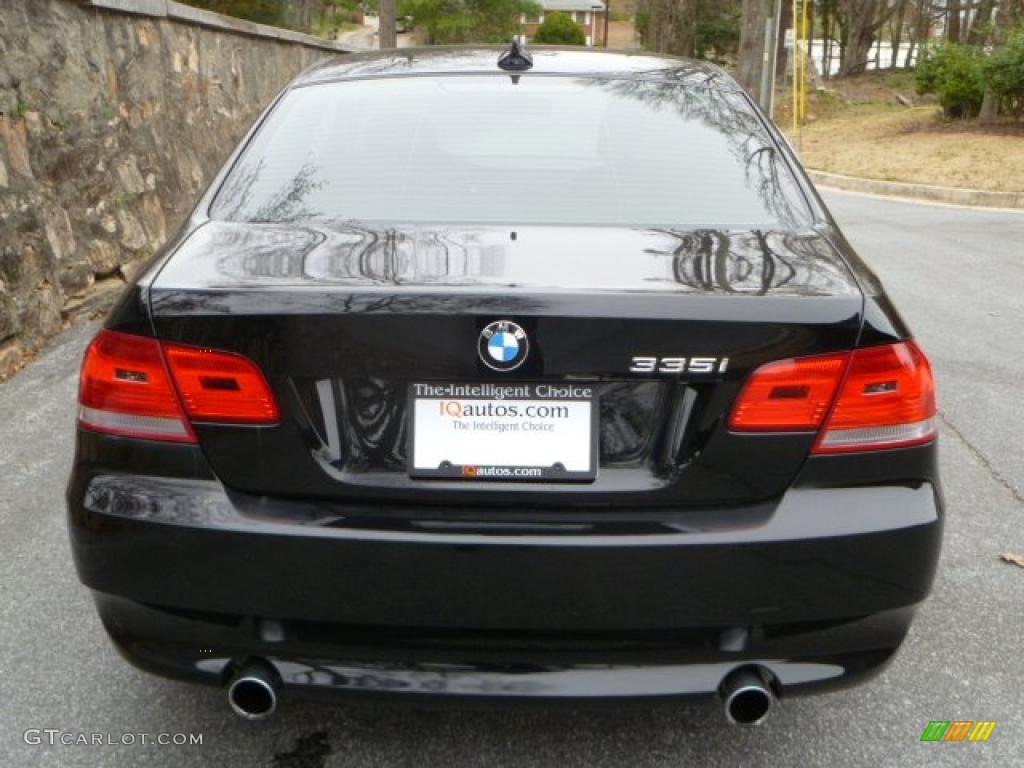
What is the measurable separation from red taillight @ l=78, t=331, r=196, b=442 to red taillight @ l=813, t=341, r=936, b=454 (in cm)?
126

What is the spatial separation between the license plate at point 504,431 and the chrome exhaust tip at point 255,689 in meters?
0.51

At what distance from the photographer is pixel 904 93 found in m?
33.1

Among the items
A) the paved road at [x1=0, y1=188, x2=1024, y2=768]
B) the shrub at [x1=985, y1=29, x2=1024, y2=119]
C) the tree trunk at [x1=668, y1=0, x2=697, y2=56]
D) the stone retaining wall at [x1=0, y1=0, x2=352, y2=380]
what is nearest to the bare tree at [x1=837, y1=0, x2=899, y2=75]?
the tree trunk at [x1=668, y1=0, x2=697, y2=56]

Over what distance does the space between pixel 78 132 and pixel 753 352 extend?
233 inches

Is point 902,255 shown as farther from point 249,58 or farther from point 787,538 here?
point 787,538

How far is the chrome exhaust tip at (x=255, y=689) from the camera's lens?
217 cm

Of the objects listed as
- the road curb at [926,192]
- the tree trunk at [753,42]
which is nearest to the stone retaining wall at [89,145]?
the road curb at [926,192]

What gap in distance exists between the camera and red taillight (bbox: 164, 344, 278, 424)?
2107 mm

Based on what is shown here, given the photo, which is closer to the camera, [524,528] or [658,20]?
[524,528]

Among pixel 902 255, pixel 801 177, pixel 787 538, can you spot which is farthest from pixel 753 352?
pixel 902 255

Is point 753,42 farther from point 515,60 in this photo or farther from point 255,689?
point 255,689

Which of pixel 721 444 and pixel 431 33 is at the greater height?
pixel 721 444

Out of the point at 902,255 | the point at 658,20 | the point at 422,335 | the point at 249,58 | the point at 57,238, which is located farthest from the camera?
the point at 658,20

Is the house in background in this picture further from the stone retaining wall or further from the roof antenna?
the roof antenna
